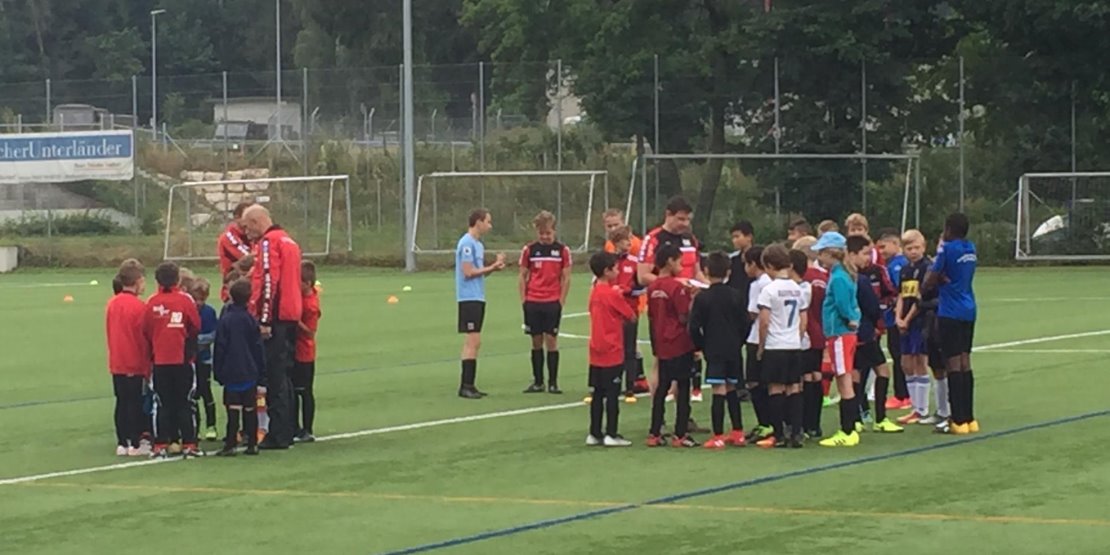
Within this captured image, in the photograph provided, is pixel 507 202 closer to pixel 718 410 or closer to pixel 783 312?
pixel 718 410

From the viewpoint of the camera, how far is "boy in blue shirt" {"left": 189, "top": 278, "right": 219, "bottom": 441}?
1477 centimetres

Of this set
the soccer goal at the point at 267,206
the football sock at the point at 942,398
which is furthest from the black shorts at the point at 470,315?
the soccer goal at the point at 267,206

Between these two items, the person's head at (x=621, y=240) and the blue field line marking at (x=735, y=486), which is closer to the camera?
the blue field line marking at (x=735, y=486)

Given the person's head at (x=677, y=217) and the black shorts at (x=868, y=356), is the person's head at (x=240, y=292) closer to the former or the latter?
the person's head at (x=677, y=217)

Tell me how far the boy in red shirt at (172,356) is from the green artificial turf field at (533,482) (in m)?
0.46

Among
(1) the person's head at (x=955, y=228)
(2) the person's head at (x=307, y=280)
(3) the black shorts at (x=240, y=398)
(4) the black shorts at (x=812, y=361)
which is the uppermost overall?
(1) the person's head at (x=955, y=228)

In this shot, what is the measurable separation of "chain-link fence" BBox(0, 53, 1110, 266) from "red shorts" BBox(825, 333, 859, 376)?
2841 centimetres

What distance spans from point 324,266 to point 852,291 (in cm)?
3167

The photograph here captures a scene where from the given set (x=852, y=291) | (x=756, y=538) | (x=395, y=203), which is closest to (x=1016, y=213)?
(x=395, y=203)

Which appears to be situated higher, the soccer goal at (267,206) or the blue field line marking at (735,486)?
the soccer goal at (267,206)

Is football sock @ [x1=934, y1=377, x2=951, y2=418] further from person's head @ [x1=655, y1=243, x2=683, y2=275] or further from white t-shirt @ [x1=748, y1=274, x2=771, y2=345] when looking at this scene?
person's head @ [x1=655, y1=243, x2=683, y2=275]

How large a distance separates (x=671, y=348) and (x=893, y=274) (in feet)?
8.08

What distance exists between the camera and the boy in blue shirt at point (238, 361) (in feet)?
46.0

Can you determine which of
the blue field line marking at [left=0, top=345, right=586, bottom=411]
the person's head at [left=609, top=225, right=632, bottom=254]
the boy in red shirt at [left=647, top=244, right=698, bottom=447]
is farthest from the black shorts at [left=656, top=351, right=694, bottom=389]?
the blue field line marking at [left=0, top=345, right=586, bottom=411]
